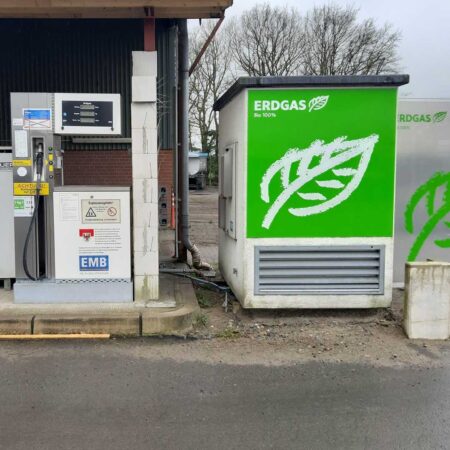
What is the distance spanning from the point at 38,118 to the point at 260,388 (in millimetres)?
3723

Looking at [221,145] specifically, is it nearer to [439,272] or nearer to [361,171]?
[361,171]

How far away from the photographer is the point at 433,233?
715cm

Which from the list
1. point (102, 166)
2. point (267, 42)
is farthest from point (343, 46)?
point (102, 166)

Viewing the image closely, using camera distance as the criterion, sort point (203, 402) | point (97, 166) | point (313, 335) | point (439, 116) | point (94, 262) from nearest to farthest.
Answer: point (203, 402), point (313, 335), point (94, 262), point (439, 116), point (97, 166)

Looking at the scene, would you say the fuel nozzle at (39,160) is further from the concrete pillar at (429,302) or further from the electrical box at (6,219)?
the concrete pillar at (429,302)

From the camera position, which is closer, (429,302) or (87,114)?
(429,302)

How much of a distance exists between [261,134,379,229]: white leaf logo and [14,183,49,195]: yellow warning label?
2.39 meters

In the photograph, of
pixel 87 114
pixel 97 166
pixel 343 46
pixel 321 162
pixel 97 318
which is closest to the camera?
pixel 97 318

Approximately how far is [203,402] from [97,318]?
6.24ft

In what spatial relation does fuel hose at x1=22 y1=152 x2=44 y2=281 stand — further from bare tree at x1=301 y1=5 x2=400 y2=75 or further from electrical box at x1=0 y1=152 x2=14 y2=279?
bare tree at x1=301 y1=5 x2=400 y2=75

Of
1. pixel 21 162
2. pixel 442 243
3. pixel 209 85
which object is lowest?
pixel 442 243

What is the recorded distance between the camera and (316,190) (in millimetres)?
5809

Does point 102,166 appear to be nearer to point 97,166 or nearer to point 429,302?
point 97,166

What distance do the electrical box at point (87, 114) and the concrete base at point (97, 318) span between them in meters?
1.94
